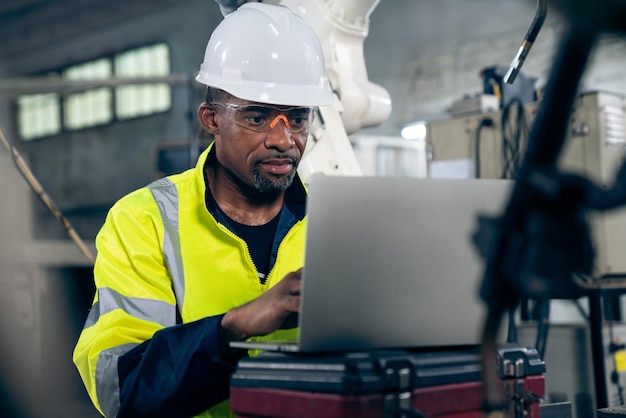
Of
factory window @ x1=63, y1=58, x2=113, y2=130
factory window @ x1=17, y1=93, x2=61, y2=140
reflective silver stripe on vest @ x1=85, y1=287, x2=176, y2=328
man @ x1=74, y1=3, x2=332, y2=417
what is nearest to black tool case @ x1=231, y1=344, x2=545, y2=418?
man @ x1=74, y1=3, x2=332, y2=417

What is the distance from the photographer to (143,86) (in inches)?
421

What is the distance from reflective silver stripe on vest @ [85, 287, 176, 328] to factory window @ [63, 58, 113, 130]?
9.79m

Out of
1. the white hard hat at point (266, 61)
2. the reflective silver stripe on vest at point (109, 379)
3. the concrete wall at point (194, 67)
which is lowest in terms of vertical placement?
the reflective silver stripe on vest at point (109, 379)

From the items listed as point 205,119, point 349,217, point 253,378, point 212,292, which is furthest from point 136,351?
point 205,119

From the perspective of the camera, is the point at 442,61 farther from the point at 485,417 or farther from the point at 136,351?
the point at 485,417

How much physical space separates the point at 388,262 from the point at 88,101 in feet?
36.1

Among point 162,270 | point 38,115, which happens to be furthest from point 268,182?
point 38,115

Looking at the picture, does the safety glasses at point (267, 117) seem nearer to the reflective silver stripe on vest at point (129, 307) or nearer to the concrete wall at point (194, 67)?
the reflective silver stripe on vest at point (129, 307)

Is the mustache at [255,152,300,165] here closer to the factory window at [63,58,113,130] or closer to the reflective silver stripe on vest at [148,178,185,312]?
the reflective silver stripe on vest at [148,178,185,312]

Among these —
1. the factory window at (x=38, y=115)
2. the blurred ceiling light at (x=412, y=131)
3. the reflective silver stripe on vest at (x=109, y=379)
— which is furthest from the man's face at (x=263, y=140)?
the factory window at (x=38, y=115)

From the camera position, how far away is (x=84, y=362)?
5.08 ft

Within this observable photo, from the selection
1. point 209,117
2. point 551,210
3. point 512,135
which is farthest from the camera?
point 512,135

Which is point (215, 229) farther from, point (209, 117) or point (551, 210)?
point (551, 210)

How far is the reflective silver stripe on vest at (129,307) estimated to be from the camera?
5.19ft
